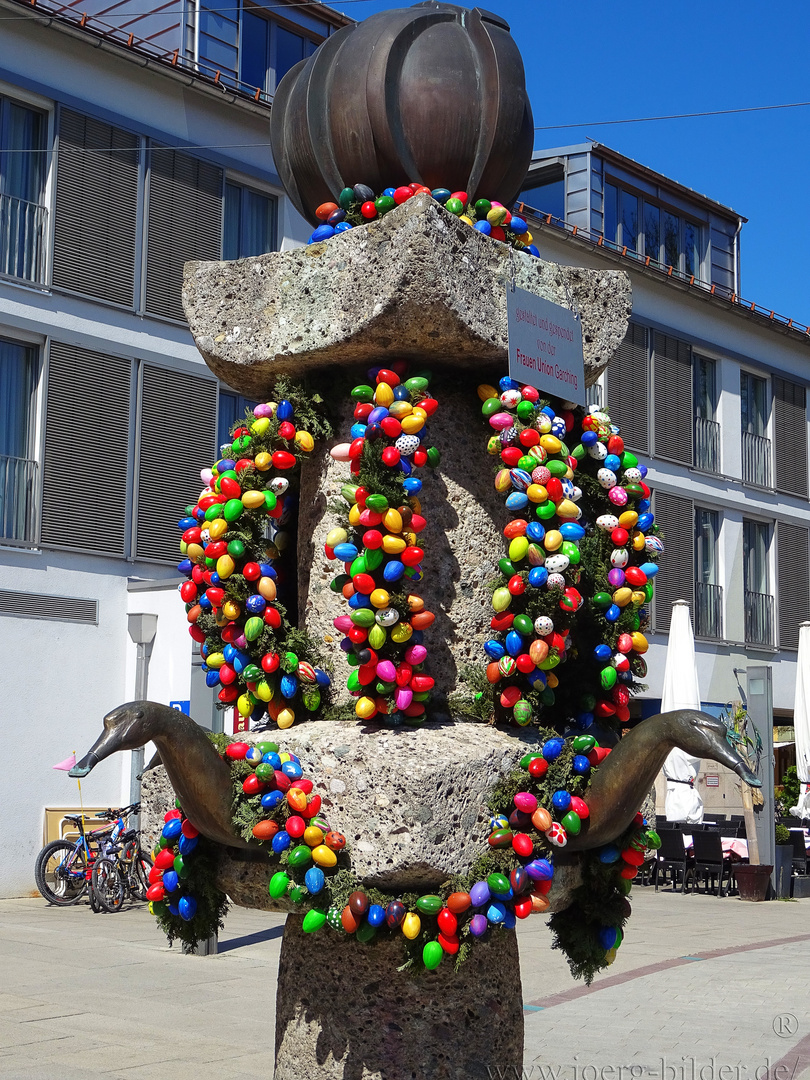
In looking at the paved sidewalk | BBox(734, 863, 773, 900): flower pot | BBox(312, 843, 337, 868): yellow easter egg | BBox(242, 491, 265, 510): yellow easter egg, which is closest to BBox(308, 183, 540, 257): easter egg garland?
BBox(242, 491, 265, 510): yellow easter egg

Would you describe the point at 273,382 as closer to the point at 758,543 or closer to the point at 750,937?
the point at 750,937

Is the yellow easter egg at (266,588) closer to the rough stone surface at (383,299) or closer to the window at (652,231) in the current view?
the rough stone surface at (383,299)

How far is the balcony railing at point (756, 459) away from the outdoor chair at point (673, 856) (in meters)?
11.2

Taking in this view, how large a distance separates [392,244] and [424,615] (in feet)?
3.34

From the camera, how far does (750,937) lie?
1181 centimetres

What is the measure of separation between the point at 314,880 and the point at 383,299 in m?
1.56

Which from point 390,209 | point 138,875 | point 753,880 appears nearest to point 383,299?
point 390,209

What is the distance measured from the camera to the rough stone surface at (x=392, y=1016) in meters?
3.45

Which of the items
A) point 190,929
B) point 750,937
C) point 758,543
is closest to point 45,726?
point 750,937

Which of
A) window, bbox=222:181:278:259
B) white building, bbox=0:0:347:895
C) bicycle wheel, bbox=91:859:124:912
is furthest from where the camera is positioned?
window, bbox=222:181:278:259

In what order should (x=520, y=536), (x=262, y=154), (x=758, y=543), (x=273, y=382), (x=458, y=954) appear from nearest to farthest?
(x=458, y=954)
(x=520, y=536)
(x=273, y=382)
(x=262, y=154)
(x=758, y=543)

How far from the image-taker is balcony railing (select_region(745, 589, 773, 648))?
25297mm

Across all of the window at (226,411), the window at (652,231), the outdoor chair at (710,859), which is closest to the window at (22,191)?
the window at (226,411)

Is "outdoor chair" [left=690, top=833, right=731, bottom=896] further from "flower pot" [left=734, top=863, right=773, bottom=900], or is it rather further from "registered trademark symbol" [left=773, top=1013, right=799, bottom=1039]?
"registered trademark symbol" [left=773, top=1013, right=799, bottom=1039]
